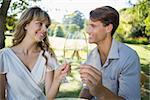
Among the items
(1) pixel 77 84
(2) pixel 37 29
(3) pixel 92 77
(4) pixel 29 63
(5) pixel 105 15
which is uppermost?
(5) pixel 105 15

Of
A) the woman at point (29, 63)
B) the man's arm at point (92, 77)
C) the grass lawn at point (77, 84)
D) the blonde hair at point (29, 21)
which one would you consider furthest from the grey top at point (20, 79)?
the grass lawn at point (77, 84)

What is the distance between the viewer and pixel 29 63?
228 centimetres

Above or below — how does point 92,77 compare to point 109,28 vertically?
below

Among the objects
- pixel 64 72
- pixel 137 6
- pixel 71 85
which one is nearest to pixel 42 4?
pixel 71 85

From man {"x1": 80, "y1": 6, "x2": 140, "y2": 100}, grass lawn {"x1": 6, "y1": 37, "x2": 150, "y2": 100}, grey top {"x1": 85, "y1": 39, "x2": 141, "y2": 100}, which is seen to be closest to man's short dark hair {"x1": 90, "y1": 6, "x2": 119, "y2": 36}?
man {"x1": 80, "y1": 6, "x2": 140, "y2": 100}

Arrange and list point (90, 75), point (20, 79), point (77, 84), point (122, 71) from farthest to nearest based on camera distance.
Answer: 1. point (77, 84)
2. point (20, 79)
3. point (122, 71)
4. point (90, 75)

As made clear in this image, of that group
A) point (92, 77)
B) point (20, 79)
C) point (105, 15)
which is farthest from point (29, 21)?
point (92, 77)

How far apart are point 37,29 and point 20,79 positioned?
1.14 feet

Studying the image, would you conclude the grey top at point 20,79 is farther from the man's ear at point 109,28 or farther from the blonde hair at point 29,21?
the man's ear at point 109,28

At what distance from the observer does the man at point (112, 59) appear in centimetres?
179

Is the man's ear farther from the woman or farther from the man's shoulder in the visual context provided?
the woman

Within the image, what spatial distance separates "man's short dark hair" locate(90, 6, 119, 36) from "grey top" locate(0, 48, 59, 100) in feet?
1.77

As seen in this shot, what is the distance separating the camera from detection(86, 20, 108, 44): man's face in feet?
6.61

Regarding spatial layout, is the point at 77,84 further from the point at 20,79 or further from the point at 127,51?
the point at 127,51
